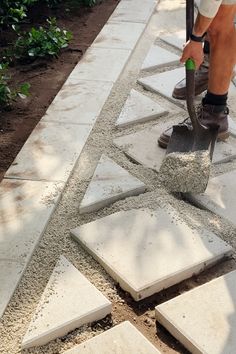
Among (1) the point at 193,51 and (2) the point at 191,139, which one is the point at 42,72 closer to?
(2) the point at 191,139

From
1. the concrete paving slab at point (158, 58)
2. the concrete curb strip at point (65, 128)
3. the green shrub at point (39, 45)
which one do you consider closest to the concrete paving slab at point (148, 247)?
the concrete curb strip at point (65, 128)

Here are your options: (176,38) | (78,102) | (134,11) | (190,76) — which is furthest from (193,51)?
(134,11)

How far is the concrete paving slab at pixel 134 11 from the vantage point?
5.12 m

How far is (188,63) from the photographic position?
2.75m

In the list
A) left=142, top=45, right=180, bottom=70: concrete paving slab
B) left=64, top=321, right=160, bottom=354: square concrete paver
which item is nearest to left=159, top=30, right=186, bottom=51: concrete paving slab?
left=142, top=45, right=180, bottom=70: concrete paving slab

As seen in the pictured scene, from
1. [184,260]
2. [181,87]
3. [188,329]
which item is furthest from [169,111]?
[188,329]

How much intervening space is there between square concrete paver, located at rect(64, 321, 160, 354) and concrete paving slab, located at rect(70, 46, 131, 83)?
232 centimetres

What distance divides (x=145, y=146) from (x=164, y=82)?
0.95m

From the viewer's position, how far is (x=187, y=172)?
276 cm

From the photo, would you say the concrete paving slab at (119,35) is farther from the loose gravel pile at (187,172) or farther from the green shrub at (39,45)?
the loose gravel pile at (187,172)

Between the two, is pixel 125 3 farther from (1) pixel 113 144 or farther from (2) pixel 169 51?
(1) pixel 113 144

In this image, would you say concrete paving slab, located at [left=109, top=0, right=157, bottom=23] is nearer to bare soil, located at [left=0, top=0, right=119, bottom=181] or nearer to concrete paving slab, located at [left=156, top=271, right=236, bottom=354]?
bare soil, located at [left=0, top=0, right=119, bottom=181]

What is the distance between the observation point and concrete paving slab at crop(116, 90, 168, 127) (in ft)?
11.4

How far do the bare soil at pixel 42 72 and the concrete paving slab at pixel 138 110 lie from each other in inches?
20.3
